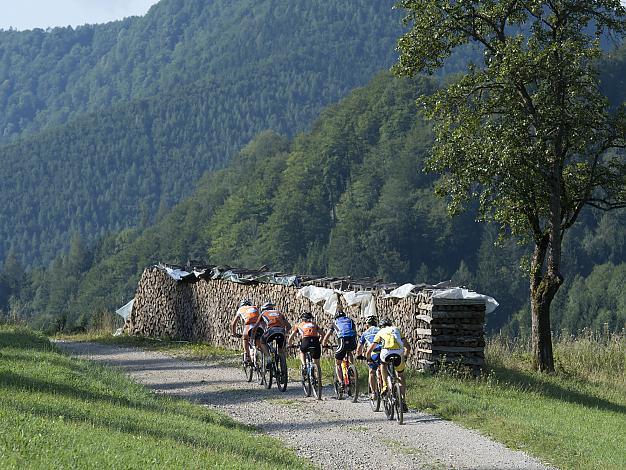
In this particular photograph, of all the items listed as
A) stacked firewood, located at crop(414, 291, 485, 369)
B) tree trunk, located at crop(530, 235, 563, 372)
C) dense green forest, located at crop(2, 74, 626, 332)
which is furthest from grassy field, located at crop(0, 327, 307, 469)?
dense green forest, located at crop(2, 74, 626, 332)

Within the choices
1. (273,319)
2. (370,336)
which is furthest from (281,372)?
(370,336)

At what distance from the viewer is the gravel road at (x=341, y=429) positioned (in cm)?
1259

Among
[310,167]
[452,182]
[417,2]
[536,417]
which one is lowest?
[536,417]

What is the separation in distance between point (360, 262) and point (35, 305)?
2691 inches

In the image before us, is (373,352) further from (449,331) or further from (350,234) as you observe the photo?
(350,234)

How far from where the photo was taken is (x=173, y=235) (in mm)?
165250

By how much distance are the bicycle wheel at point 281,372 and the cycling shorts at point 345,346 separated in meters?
1.76

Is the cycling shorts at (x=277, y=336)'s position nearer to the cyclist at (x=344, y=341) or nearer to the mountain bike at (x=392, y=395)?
the cyclist at (x=344, y=341)

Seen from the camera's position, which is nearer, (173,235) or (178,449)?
(178,449)

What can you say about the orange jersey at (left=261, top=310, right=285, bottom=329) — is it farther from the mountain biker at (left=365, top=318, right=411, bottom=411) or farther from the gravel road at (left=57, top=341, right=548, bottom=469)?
the mountain biker at (left=365, top=318, right=411, bottom=411)

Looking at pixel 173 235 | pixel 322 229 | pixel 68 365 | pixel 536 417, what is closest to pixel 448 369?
pixel 536 417

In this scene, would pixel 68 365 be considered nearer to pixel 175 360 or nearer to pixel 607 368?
pixel 175 360

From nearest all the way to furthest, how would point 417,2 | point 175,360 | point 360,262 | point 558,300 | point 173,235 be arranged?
point 417,2, point 175,360, point 558,300, point 360,262, point 173,235

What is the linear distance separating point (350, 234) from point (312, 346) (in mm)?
106448
